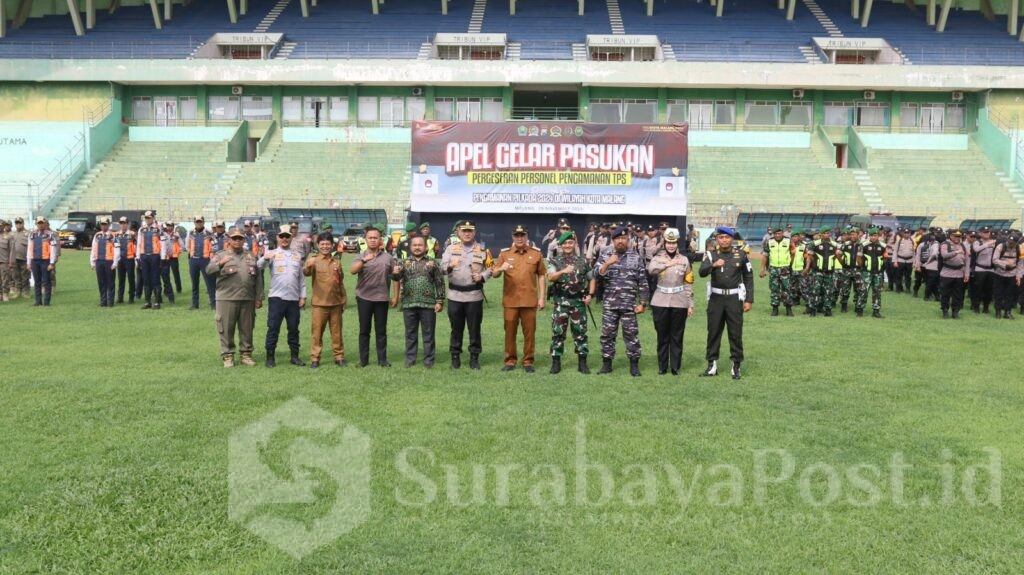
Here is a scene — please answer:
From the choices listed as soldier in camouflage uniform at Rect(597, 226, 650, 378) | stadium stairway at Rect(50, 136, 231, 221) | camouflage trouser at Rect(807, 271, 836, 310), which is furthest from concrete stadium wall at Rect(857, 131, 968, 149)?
soldier in camouflage uniform at Rect(597, 226, 650, 378)

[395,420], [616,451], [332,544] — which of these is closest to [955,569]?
[616,451]

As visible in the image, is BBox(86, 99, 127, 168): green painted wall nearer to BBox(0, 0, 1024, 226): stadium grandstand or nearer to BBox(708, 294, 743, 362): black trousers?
BBox(0, 0, 1024, 226): stadium grandstand

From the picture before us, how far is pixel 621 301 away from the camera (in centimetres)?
1138

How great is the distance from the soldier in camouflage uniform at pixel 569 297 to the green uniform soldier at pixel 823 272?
8.88 meters

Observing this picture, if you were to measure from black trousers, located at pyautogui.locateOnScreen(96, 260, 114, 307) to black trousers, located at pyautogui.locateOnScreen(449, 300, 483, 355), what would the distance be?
1077 centimetres

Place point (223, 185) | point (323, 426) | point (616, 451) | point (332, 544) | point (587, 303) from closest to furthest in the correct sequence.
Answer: point (332, 544), point (616, 451), point (323, 426), point (587, 303), point (223, 185)

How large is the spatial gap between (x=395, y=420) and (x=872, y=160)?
43780 millimetres

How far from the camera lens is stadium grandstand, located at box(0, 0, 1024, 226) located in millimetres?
44812

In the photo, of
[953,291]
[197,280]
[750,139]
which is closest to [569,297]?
[197,280]

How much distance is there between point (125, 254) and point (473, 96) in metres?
32.2

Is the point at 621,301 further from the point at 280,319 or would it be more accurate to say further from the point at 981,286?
the point at 981,286

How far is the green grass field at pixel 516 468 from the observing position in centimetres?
546

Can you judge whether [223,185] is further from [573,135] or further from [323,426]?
[323,426]

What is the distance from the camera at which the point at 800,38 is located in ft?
170
